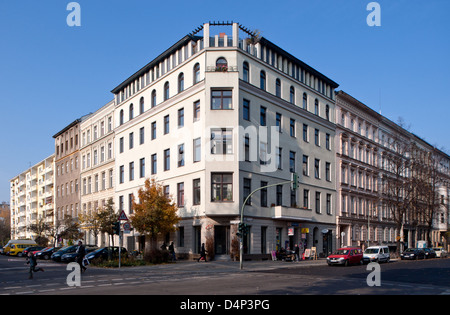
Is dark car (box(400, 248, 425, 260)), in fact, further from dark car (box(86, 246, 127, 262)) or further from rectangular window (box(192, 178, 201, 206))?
dark car (box(86, 246, 127, 262))

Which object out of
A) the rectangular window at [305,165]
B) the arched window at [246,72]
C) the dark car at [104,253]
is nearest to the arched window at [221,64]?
the arched window at [246,72]

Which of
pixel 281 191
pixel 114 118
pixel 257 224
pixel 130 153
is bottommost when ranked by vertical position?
pixel 257 224

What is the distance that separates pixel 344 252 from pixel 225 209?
405 inches

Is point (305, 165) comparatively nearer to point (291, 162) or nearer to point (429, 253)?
point (291, 162)

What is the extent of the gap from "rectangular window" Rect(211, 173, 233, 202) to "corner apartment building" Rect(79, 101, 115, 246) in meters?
21.8

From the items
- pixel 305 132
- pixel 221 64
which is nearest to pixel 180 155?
pixel 221 64

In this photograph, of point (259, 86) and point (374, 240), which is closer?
point (259, 86)

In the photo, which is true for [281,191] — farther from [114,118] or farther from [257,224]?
[114,118]

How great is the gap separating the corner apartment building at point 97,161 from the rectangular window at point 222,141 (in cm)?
2169

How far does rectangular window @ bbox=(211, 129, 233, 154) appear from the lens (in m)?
38.8

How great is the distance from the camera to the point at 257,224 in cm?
4044

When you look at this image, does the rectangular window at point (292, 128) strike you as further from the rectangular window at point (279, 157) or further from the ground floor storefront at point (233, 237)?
the ground floor storefront at point (233, 237)

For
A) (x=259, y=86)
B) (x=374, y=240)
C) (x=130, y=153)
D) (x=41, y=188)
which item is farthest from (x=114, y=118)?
(x=41, y=188)
